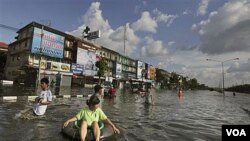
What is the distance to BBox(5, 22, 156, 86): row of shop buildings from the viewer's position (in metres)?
48.9

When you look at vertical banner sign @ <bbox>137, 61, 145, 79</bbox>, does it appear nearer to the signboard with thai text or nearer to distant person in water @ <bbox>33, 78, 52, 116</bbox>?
the signboard with thai text

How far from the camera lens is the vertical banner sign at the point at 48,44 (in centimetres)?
4847

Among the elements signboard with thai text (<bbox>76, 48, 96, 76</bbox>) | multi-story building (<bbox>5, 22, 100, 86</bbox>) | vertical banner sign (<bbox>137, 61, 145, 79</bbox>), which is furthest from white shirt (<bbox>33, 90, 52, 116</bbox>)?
vertical banner sign (<bbox>137, 61, 145, 79</bbox>)

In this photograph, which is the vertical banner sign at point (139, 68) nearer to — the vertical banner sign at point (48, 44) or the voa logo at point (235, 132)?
the vertical banner sign at point (48, 44)

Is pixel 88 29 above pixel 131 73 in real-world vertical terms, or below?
above

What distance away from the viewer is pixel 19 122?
9781mm

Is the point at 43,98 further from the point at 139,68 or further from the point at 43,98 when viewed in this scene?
the point at 139,68

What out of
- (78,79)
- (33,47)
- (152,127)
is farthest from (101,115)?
(78,79)

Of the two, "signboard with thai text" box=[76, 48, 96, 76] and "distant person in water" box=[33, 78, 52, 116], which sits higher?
"signboard with thai text" box=[76, 48, 96, 76]

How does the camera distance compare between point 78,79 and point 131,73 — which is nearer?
point 78,79

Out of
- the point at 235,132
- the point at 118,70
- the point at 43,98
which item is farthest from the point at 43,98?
the point at 118,70

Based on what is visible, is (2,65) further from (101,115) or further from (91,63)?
(101,115)

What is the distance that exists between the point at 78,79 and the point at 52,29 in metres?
13.9

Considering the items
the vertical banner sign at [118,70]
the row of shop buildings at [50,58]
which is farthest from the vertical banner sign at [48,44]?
the vertical banner sign at [118,70]
